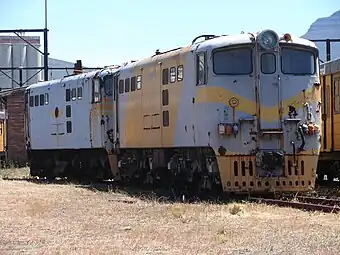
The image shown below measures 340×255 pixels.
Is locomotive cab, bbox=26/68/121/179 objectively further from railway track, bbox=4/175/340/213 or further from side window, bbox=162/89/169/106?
railway track, bbox=4/175/340/213

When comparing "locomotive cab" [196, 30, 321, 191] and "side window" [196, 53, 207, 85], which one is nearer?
"locomotive cab" [196, 30, 321, 191]

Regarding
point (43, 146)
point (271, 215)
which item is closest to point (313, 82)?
point (271, 215)

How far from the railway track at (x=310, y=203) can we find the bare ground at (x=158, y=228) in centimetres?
34

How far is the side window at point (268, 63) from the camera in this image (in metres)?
15.1

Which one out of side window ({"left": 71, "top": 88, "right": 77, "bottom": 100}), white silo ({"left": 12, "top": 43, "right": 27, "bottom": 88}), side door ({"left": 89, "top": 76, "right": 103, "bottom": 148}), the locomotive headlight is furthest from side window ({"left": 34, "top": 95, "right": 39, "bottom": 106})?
white silo ({"left": 12, "top": 43, "right": 27, "bottom": 88})

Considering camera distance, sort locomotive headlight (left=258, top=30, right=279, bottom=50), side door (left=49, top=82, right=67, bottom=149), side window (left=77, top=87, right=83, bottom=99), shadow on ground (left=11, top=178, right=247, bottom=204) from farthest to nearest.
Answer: side door (left=49, top=82, right=67, bottom=149)
side window (left=77, top=87, right=83, bottom=99)
shadow on ground (left=11, top=178, right=247, bottom=204)
locomotive headlight (left=258, top=30, right=279, bottom=50)

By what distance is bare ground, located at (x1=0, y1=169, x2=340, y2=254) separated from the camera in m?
8.97

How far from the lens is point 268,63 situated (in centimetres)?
1522

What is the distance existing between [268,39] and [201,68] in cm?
151

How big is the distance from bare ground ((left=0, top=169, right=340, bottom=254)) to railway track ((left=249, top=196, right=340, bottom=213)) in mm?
336

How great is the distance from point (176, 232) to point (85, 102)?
505 inches

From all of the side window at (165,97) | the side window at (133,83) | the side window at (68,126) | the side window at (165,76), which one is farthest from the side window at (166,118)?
the side window at (68,126)

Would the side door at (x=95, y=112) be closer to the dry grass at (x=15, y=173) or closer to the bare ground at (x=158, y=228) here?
the bare ground at (x=158, y=228)

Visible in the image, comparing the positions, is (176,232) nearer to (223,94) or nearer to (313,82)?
(223,94)
